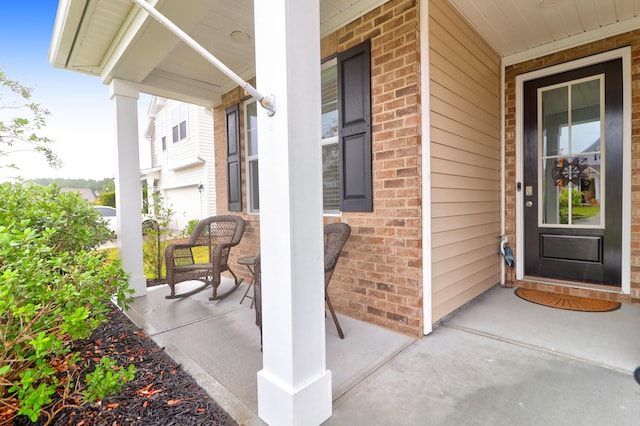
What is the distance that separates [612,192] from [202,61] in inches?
180

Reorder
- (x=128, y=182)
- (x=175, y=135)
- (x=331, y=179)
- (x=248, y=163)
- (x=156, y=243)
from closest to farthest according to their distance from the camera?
(x=331, y=179) < (x=128, y=182) < (x=248, y=163) < (x=156, y=243) < (x=175, y=135)

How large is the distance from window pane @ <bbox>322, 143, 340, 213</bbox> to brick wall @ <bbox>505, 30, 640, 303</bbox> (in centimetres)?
213

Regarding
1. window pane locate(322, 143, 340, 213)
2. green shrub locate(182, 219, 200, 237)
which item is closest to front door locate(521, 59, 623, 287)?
window pane locate(322, 143, 340, 213)

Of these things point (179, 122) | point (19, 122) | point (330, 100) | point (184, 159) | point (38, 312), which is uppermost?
point (179, 122)

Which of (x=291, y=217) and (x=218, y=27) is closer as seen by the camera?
(x=291, y=217)

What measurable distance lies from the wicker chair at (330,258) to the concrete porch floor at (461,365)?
23 centimetres

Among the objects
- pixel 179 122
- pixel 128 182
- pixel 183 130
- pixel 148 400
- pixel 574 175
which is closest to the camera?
pixel 148 400

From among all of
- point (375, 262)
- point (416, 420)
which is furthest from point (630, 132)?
point (416, 420)

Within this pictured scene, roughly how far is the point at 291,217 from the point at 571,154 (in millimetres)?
3396

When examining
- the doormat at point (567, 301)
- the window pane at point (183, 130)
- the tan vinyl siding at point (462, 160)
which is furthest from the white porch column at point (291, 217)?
the window pane at point (183, 130)

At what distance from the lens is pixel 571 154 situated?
10.5 ft

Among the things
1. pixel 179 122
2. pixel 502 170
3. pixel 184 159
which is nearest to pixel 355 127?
pixel 502 170

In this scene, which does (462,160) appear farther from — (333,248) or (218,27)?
(218,27)

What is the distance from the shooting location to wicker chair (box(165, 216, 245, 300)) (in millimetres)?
3316
